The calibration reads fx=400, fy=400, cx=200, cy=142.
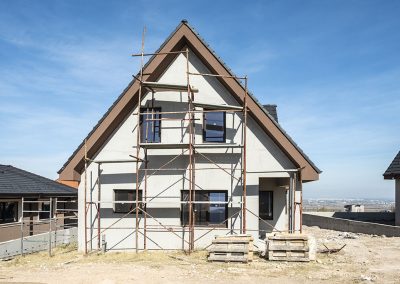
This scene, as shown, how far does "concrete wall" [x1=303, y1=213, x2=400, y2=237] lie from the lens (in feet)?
72.9

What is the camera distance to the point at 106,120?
16125mm

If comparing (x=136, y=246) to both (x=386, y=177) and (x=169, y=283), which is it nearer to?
(x=169, y=283)

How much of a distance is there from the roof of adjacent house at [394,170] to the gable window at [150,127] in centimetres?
1476

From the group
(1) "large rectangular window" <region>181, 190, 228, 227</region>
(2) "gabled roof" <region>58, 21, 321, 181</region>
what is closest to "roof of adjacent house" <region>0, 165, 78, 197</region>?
(2) "gabled roof" <region>58, 21, 321, 181</region>

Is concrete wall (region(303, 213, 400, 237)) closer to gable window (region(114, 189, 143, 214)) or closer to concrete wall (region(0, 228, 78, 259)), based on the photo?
gable window (region(114, 189, 143, 214))

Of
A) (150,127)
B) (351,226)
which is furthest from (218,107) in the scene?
(351,226)

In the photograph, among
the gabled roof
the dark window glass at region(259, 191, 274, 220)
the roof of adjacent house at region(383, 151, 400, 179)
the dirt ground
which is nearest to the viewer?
the dirt ground

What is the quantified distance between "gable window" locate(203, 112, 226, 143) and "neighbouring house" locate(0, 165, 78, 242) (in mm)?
7547

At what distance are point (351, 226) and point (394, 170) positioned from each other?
15.1 feet

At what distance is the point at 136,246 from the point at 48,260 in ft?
11.5

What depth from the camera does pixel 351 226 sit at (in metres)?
25.7

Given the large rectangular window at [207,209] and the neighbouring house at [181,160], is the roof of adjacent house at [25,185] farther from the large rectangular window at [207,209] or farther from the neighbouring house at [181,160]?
the large rectangular window at [207,209]

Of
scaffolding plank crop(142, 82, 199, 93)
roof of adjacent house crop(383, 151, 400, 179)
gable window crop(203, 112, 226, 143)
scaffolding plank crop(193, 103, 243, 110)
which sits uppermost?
scaffolding plank crop(142, 82, 199, 93)

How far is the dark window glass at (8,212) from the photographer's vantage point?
70.1 feet
